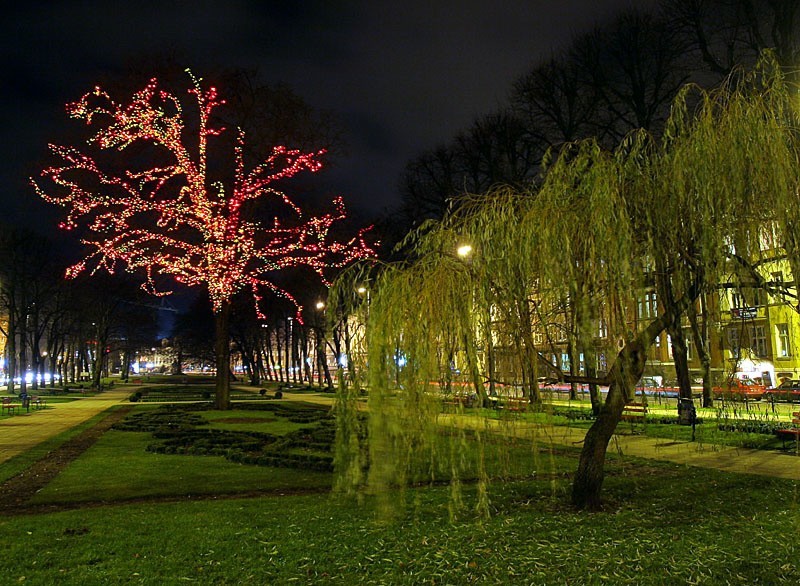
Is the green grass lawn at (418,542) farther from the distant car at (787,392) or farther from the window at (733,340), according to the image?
the distant car at (787,392)

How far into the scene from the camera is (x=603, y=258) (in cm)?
689

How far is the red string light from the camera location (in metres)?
21.3

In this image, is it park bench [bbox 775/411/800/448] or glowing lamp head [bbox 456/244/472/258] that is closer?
glowing lamp head [bbox 456/244/472/258]

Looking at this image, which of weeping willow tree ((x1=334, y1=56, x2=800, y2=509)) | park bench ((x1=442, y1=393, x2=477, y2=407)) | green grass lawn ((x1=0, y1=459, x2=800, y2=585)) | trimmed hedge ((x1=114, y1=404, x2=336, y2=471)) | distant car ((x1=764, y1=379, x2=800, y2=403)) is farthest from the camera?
distant car ((x1=764, y1=379, x2=800, y2=403))

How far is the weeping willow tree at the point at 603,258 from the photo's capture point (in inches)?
264

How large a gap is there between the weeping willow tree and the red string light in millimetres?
15063

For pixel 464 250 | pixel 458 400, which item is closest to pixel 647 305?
pixel 464 250

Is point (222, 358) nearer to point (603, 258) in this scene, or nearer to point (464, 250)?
point (464, 250)

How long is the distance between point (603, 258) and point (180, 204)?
19.2 metres

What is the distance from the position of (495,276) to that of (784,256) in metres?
3.05

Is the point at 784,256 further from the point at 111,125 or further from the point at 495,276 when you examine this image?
the point at 111,125

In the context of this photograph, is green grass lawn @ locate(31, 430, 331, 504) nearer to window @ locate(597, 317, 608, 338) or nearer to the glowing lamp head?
the glowing lamp head

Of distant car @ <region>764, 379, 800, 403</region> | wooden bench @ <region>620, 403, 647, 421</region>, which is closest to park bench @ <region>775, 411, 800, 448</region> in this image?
wooden bench @ <region>620, 403, 647, 421</region>

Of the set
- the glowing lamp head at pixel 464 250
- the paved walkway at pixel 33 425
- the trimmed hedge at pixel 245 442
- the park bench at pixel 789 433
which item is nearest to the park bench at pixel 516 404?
the glowing lamp head at pixel 464 250
